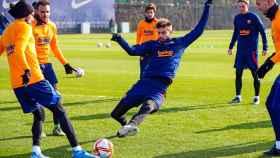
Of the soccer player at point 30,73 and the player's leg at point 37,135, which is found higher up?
the soccer player at point 30,73

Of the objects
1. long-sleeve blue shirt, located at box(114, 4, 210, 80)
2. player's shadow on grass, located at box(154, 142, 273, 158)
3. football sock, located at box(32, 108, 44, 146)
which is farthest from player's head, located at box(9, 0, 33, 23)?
player's shadow on grass, located at box(154, 142, 273, 158)

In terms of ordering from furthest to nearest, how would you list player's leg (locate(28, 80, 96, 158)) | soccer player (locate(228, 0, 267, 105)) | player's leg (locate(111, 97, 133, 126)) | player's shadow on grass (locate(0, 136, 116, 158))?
soccer player (locate(228, 0, 267, 105)), player's leg (locate(111, 97, 133, 126)), player's shadow on grass (locate(0, 136, 116, 158)), player's leg (locate(28, 80, 96, 158))

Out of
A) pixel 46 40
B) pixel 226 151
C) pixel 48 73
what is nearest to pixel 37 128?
pixel 48 73

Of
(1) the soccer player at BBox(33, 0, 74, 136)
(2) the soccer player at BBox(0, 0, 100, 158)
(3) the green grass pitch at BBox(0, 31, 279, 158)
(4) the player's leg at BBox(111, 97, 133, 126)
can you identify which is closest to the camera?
(2) the soccer player at BBox(0, 0, 100, 158)

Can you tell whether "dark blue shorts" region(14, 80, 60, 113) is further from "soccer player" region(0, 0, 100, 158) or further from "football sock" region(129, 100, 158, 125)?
"football sock" region(129, 100, 158, 125)

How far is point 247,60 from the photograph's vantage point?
14.7m

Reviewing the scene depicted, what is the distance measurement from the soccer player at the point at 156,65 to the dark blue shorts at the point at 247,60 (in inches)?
194

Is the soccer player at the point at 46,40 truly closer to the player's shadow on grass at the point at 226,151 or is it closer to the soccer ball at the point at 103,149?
the soccer ball at the point at 103,149

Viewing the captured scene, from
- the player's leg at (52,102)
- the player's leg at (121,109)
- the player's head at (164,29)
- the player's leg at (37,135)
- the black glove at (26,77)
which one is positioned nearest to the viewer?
the black glove at (26,77)

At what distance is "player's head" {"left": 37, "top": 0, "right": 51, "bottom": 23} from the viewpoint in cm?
1007

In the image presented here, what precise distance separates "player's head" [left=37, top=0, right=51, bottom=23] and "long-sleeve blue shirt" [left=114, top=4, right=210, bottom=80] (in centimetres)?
156

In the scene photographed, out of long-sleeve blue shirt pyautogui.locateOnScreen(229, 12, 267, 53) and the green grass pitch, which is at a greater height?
long-sleeve blue shirt pyautogui.locateOnScreen(229, 12, 267, 53)

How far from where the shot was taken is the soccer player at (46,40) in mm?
10352

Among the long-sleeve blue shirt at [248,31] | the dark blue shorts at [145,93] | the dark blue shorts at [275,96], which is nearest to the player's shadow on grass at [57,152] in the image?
the dark blue shorts at [145,93]
